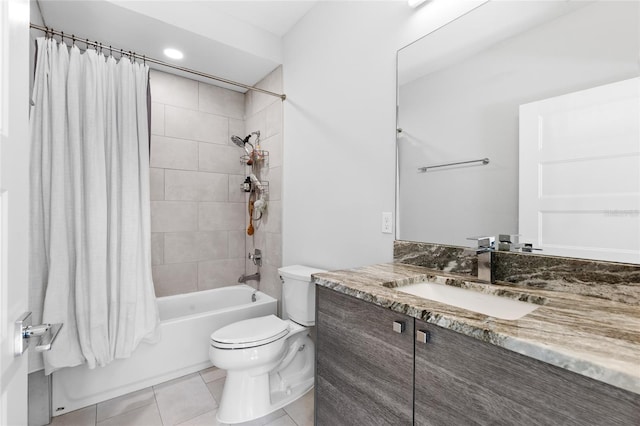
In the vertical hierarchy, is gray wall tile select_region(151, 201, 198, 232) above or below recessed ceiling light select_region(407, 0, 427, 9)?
below

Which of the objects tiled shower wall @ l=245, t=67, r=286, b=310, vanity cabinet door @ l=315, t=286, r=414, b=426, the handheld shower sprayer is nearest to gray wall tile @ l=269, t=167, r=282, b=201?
tiled shower wall @ l=245, t=67, r=286, b=310

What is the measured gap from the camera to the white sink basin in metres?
1.04

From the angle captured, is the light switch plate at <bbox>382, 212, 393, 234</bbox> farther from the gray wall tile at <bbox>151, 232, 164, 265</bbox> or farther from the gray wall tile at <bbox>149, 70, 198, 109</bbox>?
the gray wall tile at <bbox>149, 70, 198, 109</bbox>

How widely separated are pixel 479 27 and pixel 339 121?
2.92ft

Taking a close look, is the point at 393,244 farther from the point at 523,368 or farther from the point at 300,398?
the point at 300,398

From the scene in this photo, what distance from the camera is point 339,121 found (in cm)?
200

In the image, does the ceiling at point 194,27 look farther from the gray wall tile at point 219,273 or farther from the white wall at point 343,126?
the gray wall tile at point 219,273

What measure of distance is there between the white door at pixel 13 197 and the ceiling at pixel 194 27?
152 centimetres

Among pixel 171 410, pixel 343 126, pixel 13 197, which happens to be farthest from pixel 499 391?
pixel 171 410

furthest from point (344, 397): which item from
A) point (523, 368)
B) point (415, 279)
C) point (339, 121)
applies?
point (339, 121)

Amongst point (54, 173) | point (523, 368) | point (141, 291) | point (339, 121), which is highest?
point (339, 121)

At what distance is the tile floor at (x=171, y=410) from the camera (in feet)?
5.54

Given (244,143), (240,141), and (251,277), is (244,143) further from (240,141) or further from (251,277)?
(251,277)

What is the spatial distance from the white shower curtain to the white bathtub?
182 mm
